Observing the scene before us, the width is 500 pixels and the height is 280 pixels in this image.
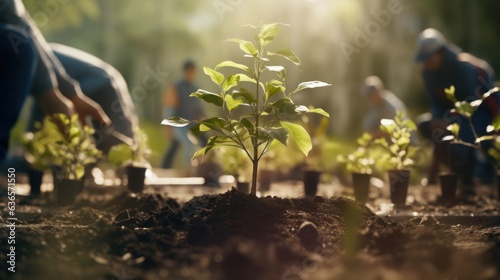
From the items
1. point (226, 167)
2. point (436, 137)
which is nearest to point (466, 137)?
point (436, 137)

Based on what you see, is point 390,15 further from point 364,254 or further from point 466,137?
point 364,254

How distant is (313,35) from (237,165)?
18404mm

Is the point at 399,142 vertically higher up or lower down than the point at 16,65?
lower down

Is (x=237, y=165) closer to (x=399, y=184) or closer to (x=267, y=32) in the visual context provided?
(x=399, y=184)

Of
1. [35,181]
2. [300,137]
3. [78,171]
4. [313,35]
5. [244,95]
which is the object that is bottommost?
[35,181]

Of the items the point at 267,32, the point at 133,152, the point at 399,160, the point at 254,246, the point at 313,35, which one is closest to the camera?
the point at 254,246

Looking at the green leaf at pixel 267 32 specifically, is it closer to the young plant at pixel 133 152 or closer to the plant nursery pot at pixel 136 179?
the young plant at pixel 133 152

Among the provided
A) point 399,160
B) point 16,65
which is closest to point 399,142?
point 399,160

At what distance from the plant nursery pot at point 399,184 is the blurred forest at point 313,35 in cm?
1550

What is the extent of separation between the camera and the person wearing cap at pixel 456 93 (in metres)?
7.62

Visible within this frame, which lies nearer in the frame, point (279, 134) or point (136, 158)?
point (279, 134)

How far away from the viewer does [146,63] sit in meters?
27.1

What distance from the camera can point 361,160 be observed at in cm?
538

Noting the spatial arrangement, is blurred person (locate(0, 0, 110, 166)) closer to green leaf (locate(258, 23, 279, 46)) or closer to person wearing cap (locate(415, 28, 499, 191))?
green leaf (locate(258, 23, 279, 46))
